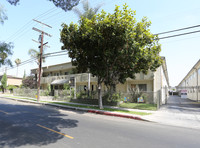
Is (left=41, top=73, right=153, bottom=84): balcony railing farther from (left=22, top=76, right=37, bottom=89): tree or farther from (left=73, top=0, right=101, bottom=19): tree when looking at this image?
(left=73, top=0, right=101, bottom=19): tree

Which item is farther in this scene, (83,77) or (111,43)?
(83,77)

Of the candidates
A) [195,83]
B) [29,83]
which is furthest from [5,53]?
[195,83]

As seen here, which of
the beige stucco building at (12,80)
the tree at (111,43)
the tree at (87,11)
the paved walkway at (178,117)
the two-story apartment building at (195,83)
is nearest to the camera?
the paved walkway at (178,117)

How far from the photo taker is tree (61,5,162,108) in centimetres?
1101

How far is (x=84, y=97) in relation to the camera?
19203 millimetres

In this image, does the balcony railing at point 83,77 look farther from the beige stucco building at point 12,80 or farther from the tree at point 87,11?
the beige stucco building at point 12,80

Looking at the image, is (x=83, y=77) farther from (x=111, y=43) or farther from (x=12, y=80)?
(x=12, y=80)

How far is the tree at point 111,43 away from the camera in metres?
11.0

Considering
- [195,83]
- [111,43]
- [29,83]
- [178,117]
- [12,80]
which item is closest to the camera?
[178,117]

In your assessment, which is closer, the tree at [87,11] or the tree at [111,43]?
the tree at [111,43]

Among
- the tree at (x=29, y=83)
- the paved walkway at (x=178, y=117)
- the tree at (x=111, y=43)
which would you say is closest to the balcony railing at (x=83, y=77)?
the tree at (x=29, y=83)

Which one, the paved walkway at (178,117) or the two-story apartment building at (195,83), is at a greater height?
the two-story apartment building at (195,83)

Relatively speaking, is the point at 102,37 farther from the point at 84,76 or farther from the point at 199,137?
the point at 84,76

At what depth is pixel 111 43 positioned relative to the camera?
11672 millimetres
